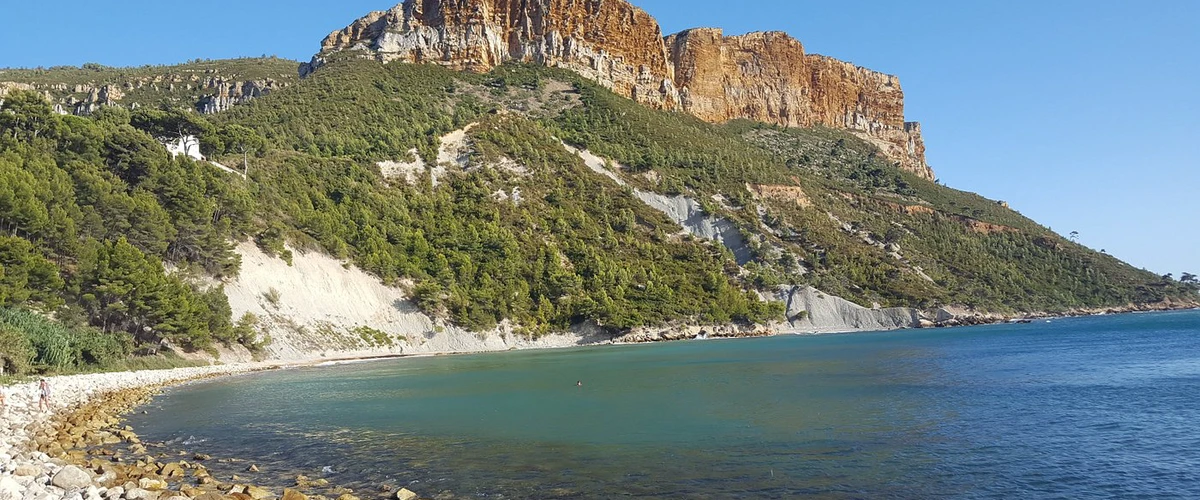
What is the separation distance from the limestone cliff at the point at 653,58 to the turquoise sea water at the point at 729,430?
95.5 m

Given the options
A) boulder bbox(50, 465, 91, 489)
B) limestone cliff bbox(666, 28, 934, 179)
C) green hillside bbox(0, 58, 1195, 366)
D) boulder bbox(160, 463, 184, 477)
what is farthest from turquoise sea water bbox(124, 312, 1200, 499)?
limestone cliff bbox(666, 28, 934, 179)

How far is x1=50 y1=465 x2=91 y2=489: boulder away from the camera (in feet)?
39.9

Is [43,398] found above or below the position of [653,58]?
below

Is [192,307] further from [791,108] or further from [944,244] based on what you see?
[791,108]

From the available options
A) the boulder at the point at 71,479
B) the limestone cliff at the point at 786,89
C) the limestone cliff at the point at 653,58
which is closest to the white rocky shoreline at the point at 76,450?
the boulder at the point at 71,479

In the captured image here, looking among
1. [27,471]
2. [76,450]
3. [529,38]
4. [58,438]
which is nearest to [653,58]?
[529,38]

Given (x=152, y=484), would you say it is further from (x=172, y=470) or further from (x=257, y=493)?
(x=172, y=470)

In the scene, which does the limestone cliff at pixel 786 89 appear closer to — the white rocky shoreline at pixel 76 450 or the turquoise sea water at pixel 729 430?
the turquoise sea water at pixel 729 430

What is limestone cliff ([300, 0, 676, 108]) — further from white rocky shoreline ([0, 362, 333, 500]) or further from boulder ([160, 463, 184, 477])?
boulder ([160, 463, 184, 477])

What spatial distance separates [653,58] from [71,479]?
142 m

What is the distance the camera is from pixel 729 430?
20.3 meters

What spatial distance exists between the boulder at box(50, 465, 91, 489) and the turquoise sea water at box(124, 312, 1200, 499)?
3.50 meters

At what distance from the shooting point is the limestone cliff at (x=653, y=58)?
124 metres

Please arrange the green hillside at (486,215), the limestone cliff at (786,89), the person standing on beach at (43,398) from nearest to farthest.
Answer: the person standing on beach at (43,398)
the green hillside at (486,215)
the limestone cliff at (786,89)
